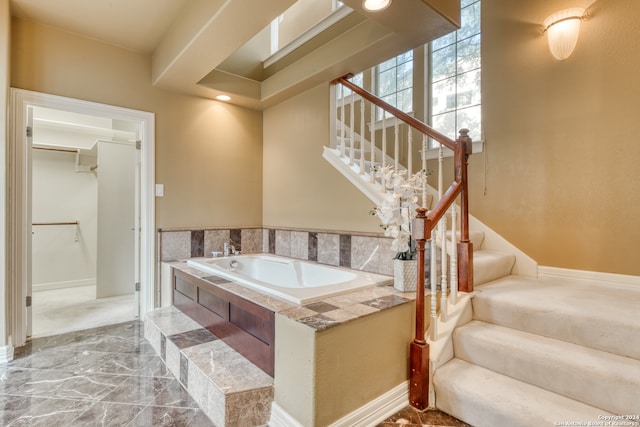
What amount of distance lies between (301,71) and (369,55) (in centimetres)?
73

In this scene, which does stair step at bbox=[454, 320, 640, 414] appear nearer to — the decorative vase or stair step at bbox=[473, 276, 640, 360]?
stair step at bbox=[473, 276, 640, 360]

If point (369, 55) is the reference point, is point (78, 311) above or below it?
below

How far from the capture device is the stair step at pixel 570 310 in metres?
1.54

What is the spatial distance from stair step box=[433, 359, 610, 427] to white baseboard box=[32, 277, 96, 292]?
482 centimetres

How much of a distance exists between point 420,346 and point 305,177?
6.42 ft

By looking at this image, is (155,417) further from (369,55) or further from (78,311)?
(369,55)

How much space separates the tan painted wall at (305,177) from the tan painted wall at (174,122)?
24 centimetres

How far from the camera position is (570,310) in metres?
1.69

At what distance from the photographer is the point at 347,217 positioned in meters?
2.79

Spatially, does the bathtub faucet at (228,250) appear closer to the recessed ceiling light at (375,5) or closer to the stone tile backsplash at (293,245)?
the stone tile backsplash at (293,245)

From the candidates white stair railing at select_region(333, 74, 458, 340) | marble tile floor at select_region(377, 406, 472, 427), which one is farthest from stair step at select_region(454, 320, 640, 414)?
marble tile floor at select_region(377, 406, 472, 427)

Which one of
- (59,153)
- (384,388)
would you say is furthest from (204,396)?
(59,153)

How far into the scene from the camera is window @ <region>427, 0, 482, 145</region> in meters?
2.95

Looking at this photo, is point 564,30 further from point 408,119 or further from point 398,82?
point 398,82
